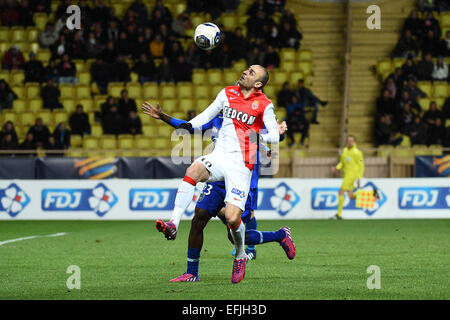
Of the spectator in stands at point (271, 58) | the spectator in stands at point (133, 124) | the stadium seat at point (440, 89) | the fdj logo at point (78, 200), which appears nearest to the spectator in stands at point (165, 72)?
the spectator in stands at point (133, 124)

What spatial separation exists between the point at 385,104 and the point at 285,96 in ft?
9.15

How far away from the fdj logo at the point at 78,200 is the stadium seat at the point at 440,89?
9.90 m

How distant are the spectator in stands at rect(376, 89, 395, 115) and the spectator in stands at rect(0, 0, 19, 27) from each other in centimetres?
1130

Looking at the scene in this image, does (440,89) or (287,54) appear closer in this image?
(440,89)

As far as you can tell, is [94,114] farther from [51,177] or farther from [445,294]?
[445,294]

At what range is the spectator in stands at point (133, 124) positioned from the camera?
73.9 ft

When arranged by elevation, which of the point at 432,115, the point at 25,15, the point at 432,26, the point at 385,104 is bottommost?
the point at 432,115

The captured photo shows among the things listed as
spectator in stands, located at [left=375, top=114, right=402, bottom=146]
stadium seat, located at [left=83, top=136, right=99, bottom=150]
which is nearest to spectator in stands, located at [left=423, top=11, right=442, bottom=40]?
spectator in stands, located at [left=375, top=114, right=402, bottom=146]

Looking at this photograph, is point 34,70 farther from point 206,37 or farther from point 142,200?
point 206,37

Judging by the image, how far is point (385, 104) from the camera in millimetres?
23188

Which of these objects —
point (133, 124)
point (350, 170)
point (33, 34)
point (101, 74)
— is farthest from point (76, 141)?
point (350, 170)

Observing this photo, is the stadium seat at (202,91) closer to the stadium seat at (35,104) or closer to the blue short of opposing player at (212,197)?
the stadium seat at (35,104)

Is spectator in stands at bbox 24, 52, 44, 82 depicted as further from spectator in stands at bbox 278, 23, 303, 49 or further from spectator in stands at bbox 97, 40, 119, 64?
spectator in stands at bbox 278, 23, 303, 49

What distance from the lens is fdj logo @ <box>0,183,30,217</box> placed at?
1983cm
